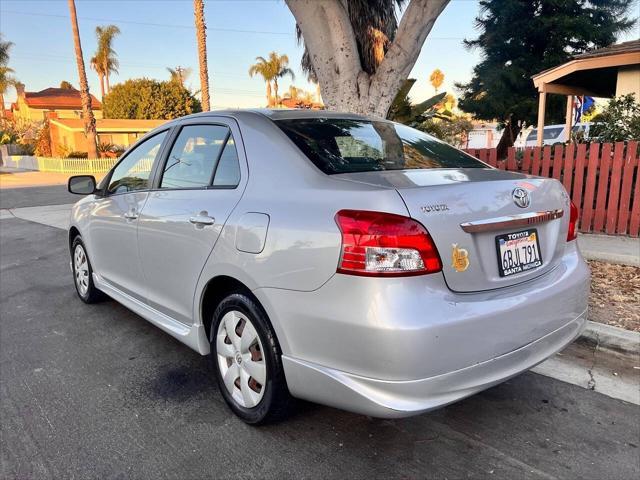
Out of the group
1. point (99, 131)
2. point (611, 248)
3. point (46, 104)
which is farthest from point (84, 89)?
point (46, 104)

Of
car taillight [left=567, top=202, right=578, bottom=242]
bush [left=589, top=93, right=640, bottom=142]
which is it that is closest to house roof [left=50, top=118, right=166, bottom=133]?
bush [left=589, top=93, right=640, bottom=142]

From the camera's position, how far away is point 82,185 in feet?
14.8

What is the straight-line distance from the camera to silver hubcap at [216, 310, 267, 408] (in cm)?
258

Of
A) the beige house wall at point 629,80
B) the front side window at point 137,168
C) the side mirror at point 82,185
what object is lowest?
the side mirror at point 82,185

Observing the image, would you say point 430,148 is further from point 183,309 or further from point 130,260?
point 130,260

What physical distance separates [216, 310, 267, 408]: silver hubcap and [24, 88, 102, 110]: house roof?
6176 centimetres

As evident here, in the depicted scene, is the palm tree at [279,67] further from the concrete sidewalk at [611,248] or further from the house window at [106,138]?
the concrete sidewalk at [611,248]

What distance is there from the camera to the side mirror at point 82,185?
4.46 metres

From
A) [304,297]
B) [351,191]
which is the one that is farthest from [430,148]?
[304,297]

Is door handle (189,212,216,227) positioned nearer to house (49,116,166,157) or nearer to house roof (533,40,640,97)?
house roof (533,40,640,97)

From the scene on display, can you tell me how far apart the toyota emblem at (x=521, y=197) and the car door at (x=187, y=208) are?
1.39 meters

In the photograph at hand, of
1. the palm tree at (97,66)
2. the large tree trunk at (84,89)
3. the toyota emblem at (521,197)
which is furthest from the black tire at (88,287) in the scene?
the palm tree at (97,66)

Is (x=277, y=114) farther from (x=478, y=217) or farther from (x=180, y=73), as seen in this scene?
(x=180, y=73)

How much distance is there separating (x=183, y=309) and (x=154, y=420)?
0.66 metres
